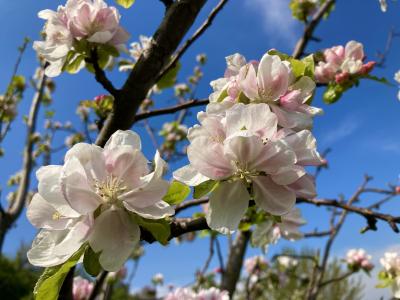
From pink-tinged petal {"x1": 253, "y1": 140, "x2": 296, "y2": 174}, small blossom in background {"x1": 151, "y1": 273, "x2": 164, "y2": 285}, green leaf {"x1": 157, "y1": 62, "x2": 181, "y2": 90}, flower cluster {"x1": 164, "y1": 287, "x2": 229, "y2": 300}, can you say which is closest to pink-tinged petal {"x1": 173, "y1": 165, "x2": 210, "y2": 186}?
pink-tinged petal {"x1": 253, "y1": 140, "x2": 296, "y2": 174}

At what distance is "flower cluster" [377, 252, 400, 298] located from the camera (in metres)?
1.82

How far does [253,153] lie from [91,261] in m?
0.34

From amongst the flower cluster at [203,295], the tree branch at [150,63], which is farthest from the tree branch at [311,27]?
the tree branch at [150,63]

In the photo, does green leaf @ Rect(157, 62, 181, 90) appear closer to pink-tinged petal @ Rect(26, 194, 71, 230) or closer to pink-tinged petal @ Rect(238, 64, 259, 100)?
pink-tinged petal @ Rect(238, 64, 259, 100)

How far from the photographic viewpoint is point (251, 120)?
0.72 metres

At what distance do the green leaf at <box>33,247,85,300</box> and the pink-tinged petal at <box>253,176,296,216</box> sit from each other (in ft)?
1.10

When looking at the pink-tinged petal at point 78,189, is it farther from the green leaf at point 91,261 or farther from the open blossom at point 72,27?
the open blossom at point 72,27

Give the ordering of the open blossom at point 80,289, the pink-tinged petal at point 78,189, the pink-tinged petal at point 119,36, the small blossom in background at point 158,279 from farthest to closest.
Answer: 1. the small blossom in background at point 158,279
2. the open blossom at point 80,289
3. the pink-tinged petal at point 119,36
4. the pink-tinged petal at point 78,189

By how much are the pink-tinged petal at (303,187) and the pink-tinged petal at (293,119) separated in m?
0.10

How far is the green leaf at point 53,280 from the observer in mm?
707

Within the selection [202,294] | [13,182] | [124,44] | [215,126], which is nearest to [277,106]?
[215,126]

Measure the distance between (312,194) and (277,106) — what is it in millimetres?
190

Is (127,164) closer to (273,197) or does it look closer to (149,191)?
(149,191)

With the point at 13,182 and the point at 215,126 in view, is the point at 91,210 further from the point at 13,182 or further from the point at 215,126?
the point at 13,182
